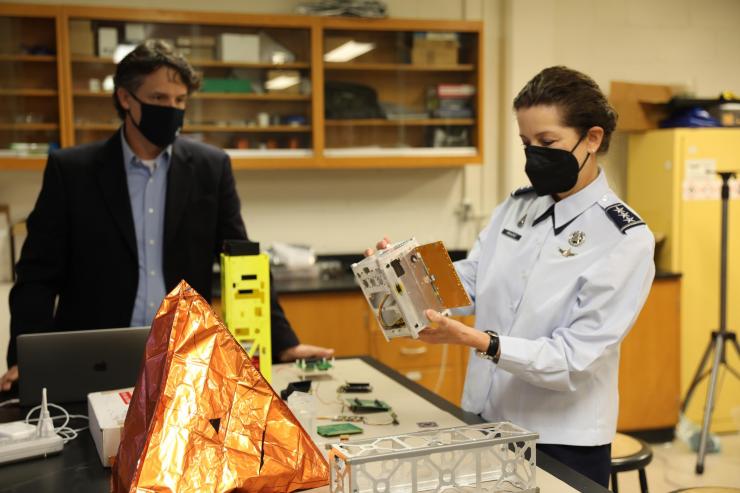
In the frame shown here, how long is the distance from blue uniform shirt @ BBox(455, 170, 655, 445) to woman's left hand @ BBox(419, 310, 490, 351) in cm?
4

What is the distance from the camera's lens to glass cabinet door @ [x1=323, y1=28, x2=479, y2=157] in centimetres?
385

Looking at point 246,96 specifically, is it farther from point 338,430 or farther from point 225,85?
point 338,430

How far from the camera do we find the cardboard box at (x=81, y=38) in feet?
11.5

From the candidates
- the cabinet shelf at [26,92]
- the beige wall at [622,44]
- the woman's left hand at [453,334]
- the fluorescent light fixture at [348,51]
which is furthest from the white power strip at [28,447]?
the beige wall at [622,44]

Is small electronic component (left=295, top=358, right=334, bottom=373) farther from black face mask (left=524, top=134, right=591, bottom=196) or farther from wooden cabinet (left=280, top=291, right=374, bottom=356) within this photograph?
wooden cabinet (left=280, top=291, right=374, bottom=356)

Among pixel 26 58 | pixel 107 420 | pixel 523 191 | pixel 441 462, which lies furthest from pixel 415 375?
pixel 441 462

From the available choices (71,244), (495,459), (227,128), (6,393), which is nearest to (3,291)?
(227,128)

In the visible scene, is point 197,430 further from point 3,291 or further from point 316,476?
point 3,291

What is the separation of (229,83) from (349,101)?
59cm

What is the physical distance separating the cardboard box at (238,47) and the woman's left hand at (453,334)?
254 cm

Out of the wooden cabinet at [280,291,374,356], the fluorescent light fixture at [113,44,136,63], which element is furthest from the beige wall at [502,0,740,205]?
the fluorescent light fixture at [113,44,136,63]

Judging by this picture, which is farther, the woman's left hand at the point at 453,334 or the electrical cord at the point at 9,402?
the electrical cord at the point at 9,402

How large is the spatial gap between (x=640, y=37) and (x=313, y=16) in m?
1.95

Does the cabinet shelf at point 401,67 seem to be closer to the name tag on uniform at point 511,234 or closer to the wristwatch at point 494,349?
the name tag on uniform at point 511,234
